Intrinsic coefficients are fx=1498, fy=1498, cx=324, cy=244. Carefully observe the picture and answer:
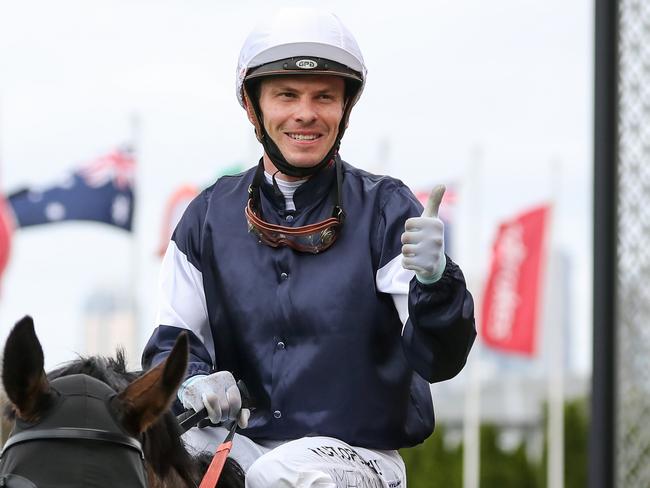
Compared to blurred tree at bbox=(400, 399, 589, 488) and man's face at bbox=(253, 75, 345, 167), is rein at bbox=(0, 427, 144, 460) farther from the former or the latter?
blurred tree at bbox=(400, 399, 589, 488)

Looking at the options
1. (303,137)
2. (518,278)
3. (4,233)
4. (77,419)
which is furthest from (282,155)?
(518,278)

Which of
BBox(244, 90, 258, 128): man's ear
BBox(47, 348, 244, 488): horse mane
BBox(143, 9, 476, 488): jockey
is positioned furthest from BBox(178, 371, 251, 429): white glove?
BBox(244, 90, 258, 128): man's ear

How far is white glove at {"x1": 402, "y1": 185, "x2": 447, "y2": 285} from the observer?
343 cm

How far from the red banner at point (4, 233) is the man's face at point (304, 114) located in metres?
14.4

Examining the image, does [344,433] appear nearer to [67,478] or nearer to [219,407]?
[219,407]

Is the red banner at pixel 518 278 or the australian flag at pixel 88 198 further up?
the australian flag at pixel 88 198

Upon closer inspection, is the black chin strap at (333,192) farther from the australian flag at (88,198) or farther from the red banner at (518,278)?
the red banner at (518,278)

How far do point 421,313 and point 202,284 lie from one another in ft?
2.38

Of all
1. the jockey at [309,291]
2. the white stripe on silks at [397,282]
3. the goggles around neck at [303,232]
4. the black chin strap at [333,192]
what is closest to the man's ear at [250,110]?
the jockey at [309,291]

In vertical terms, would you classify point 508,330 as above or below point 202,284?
below

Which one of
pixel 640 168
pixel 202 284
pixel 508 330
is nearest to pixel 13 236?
pixel 508 330

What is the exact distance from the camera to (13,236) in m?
18.8

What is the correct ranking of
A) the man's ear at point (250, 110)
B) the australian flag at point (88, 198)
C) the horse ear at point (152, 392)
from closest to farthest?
the horse ear at point (152, 392) < the man's ear at point (250, 110) < the australian flag at point (88, 198)

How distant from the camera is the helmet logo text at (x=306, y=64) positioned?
3.83m
